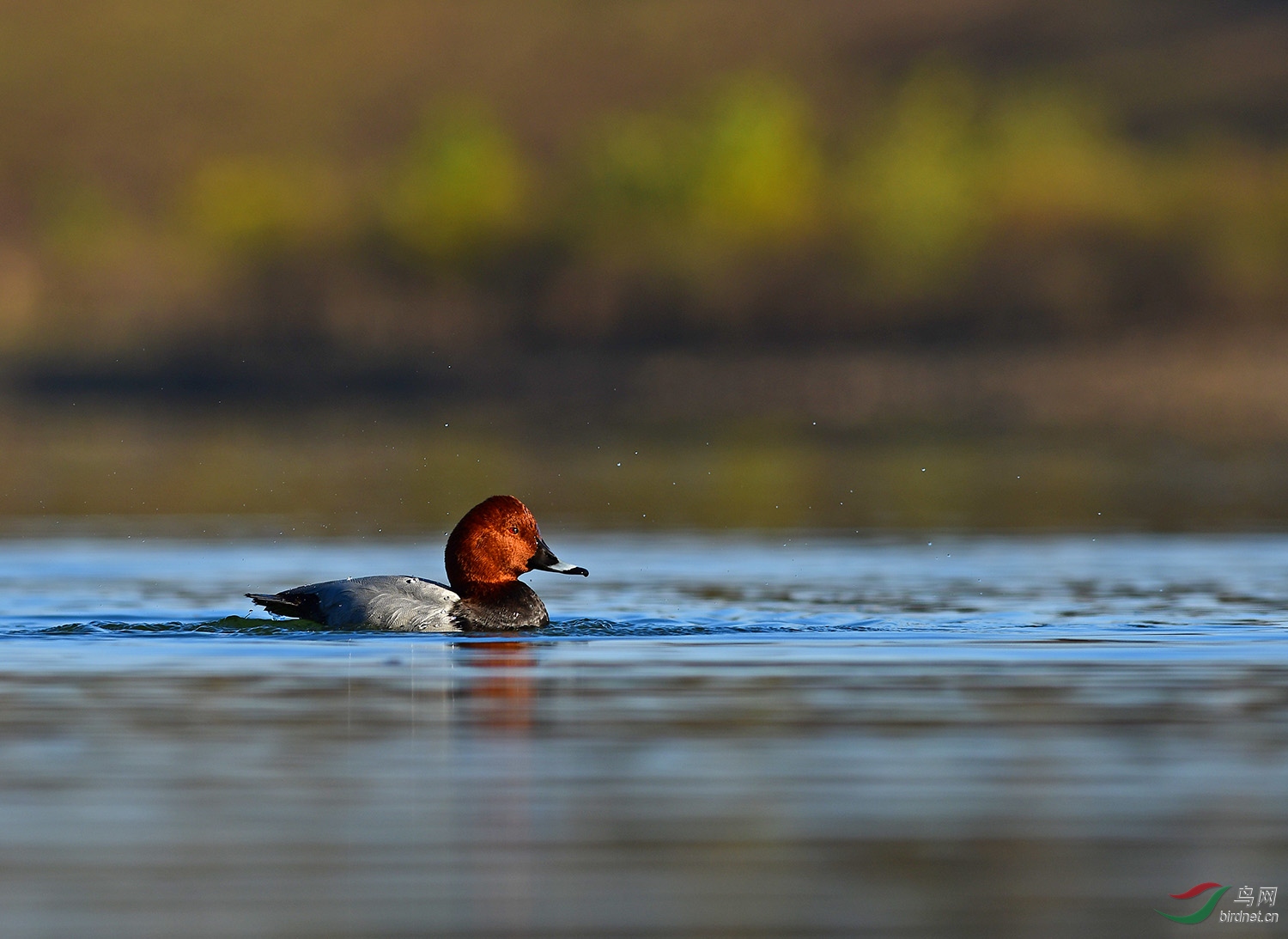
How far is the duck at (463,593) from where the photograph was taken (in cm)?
1452

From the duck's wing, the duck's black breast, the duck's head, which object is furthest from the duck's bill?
the duck's wing

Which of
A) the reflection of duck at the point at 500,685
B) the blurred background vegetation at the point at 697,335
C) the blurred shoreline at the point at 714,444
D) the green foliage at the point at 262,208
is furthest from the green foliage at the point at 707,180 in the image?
→ the reflection of duck at the point at 500,685

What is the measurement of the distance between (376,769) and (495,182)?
10230cm

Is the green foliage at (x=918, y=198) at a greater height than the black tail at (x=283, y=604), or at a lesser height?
greater

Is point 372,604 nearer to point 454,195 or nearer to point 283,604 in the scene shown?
point 283,604

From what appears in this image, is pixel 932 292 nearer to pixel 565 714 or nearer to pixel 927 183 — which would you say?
pixel 927 183

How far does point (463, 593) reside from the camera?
1491 cm

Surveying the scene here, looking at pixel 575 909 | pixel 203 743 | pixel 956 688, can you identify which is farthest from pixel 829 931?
pixel 956 688

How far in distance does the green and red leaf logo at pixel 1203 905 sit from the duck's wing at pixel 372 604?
7632 mm

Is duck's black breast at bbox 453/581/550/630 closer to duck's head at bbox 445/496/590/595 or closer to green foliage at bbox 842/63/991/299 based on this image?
duck's head at bbox 445/496/590/595

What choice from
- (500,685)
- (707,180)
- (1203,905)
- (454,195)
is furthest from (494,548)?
(454,195)

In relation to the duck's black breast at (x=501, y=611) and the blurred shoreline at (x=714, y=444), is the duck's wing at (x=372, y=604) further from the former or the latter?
the blurred shoreline at (x=714, y=444)

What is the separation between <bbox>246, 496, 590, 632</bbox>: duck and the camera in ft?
47.6

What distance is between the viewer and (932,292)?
251 feet
